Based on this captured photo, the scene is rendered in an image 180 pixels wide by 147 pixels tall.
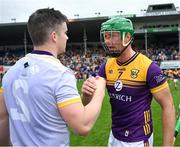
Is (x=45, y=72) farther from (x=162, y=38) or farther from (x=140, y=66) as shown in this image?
(x=162, y=38)

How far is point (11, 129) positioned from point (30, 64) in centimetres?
47

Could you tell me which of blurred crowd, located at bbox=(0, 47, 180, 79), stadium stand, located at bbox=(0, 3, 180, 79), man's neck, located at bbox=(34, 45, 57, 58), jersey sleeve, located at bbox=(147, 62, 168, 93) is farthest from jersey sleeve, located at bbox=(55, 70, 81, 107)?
stadium stand, located at bbox=(0, 3, 180, 79)

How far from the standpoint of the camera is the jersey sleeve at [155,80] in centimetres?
421

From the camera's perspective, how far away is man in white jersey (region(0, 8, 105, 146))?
2854 mm

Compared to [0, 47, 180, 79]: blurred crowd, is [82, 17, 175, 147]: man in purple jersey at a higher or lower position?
higher

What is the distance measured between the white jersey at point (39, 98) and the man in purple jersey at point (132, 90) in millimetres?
1418

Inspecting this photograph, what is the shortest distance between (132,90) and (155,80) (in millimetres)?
259

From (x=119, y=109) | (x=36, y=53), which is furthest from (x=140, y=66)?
(x=36, y=53)

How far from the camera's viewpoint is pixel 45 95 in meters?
2.87

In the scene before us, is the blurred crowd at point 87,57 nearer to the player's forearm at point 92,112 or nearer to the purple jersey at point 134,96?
the purple jersey at point 134,96

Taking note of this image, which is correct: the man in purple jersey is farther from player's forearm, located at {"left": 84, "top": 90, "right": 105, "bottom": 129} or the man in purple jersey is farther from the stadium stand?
the stadium stand

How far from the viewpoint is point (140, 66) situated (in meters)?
4.33

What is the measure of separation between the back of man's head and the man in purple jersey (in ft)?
4.39

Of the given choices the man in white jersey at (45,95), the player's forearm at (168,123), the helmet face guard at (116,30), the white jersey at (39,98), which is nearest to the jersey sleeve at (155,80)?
the player's forearm at (168,123)
